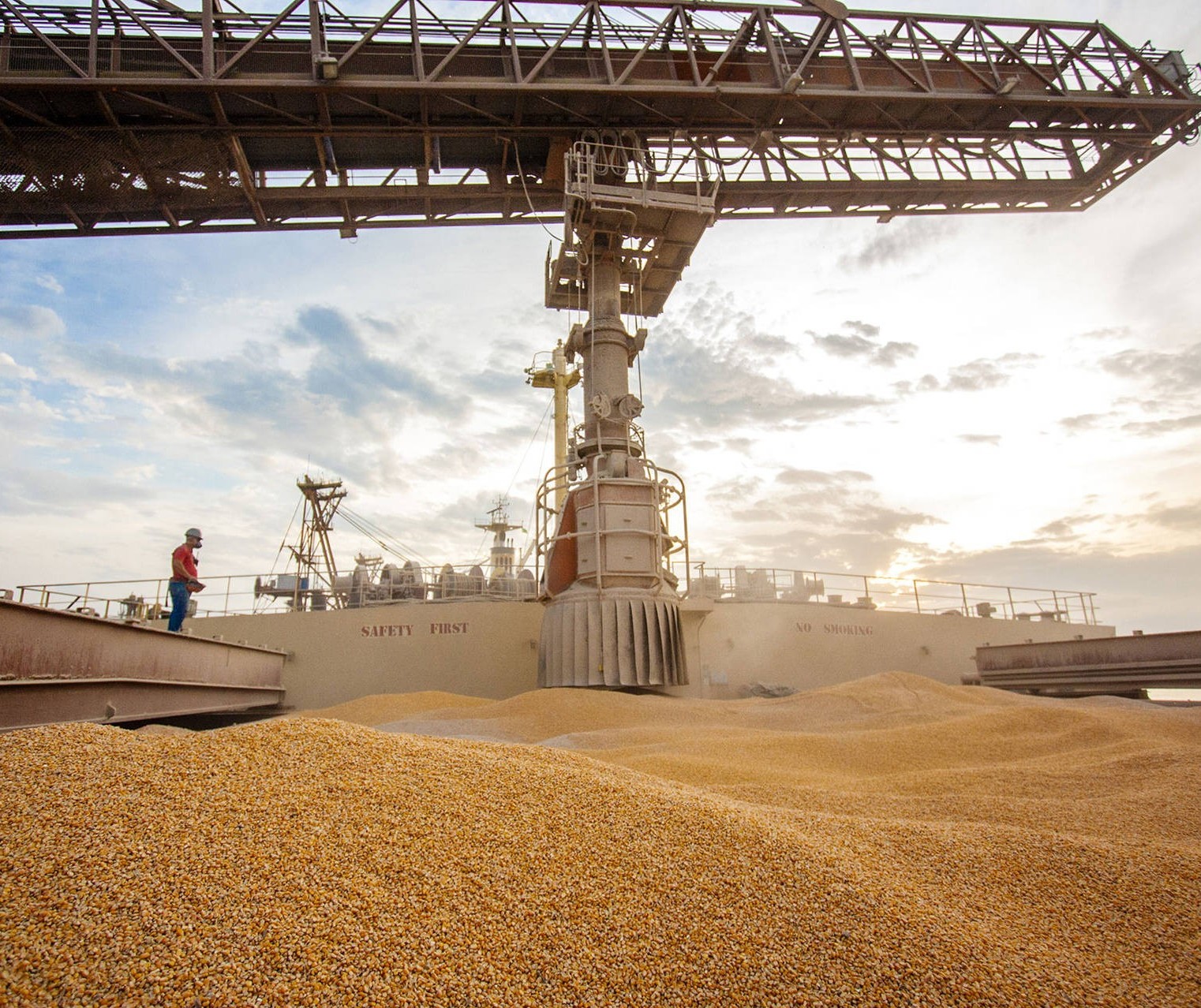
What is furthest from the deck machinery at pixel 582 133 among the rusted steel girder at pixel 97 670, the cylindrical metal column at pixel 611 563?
the rusted steel girder at pixel 97 670

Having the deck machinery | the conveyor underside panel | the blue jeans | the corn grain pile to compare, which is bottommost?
the corn grain pile

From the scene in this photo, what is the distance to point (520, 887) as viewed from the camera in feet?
8.01

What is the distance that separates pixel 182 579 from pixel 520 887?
923 centimetres

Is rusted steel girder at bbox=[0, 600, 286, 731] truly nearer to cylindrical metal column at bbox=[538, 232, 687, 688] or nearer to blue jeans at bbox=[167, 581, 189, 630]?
blue jeans at bbox=[167, 581, 189, 630]

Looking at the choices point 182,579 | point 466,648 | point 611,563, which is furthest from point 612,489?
point 182,579

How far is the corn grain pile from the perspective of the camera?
2.02 metres

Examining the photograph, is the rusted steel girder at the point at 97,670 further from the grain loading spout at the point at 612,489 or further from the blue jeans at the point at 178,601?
the grain loading spout at the point at 612,489

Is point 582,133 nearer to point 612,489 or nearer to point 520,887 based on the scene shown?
point 612,489

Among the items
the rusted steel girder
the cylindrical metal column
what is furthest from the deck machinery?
the rusted steel girder

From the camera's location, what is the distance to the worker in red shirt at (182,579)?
32.1 feet

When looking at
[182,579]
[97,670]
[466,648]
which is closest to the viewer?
[97,670]

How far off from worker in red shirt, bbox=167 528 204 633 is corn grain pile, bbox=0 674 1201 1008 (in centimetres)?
710

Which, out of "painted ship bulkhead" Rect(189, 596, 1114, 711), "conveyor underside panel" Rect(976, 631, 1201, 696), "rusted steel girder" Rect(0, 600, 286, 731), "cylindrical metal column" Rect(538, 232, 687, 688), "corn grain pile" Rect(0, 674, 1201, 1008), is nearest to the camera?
"corn grain pile" Rect(0, 674, 1201, 1008)

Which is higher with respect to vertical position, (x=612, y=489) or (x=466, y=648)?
(x=612, y=489)
